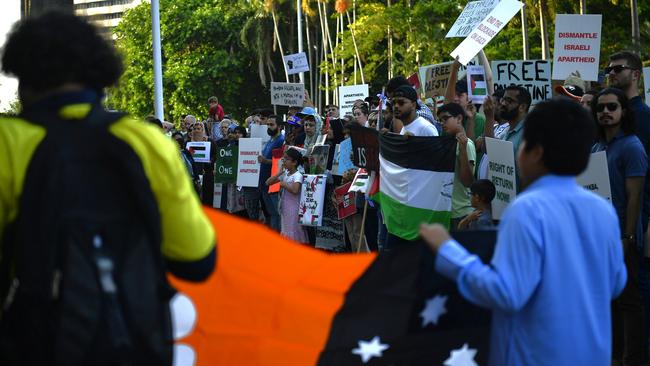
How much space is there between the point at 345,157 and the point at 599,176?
7008mm

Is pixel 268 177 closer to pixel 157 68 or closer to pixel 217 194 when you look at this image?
pixel 217 194

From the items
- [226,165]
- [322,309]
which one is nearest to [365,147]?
[226,165]

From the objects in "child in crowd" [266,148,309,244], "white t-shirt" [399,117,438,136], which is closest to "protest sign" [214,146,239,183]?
"child in crowd" [266,148,309,244]

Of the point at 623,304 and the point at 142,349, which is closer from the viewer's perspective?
the point at 142,349

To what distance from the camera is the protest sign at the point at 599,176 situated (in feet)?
23.5

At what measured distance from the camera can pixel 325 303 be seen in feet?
14.1

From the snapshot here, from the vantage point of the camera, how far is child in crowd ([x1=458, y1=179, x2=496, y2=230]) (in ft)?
28.3

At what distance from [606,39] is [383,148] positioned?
1426 cm

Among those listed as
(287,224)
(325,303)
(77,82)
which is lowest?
(287,224)

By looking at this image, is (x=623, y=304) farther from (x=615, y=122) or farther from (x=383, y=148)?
(x=383, y=148)

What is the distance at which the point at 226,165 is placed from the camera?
18.9 metres

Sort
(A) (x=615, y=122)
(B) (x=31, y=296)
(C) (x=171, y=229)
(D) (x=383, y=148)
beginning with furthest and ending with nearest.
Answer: (D) (x=383, y=148), (A) (x=615, y=122), (C) (x=171, y=229), (B) (x=31, y=296)

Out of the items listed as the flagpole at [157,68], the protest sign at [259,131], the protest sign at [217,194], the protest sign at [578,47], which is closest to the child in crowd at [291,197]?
the protest sign at [578,47]

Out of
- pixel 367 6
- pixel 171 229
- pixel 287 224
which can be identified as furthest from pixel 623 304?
pixel 367 6
